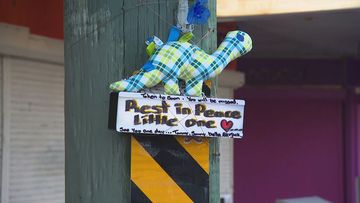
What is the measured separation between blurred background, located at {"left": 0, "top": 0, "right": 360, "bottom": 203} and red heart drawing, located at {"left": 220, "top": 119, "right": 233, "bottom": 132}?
10.9ft

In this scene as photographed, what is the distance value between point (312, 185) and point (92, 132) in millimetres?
9798

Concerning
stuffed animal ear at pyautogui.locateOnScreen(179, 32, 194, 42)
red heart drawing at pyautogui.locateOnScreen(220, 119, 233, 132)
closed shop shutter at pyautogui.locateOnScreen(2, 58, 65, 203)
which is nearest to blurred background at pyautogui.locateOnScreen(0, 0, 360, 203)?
closed shop shutter at pyautogui.locateOnScreen(2, 58, 65, 203)

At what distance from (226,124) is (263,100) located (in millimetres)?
8885

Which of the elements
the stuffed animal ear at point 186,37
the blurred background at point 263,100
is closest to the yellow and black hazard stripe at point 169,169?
the stuffed animal ear at point 186,37

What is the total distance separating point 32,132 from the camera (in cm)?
545

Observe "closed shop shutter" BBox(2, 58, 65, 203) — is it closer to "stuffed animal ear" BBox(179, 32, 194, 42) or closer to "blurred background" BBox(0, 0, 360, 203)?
"blurred background" BBox(0, 0, 360, 203)

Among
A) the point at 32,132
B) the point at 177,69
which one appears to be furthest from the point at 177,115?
the point at 32,132

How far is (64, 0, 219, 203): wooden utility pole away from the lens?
2082 mm

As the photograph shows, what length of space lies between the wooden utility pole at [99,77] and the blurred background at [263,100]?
10.1ft

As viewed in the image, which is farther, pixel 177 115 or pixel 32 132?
pixel 32 132

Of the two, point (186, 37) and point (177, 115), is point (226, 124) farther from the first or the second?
point (186, 37)

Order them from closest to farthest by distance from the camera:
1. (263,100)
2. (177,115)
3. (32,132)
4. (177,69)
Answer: (177,115) < (177,69) < (32,132) < (263,100)

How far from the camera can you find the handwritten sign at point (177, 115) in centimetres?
202

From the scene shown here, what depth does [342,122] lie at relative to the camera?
11766 millimetres
